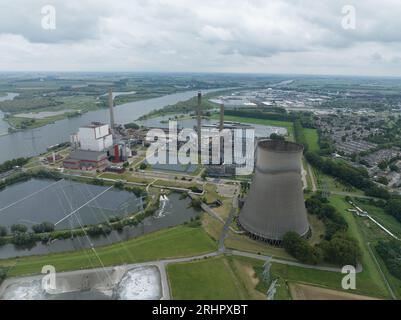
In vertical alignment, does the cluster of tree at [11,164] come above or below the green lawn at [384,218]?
above

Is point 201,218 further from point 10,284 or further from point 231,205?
point 10,284

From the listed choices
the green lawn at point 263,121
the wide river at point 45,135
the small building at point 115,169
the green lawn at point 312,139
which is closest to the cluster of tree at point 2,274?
the small building at point 115,169

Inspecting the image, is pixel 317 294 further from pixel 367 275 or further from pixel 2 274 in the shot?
pixel 2 274

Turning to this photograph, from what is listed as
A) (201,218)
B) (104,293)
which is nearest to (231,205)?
(201,218)

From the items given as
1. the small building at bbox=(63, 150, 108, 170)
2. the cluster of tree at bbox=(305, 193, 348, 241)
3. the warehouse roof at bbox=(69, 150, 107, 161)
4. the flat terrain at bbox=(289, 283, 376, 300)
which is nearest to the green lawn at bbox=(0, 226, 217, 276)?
the flat terrain at bbox=(289, 283, 376, 300)

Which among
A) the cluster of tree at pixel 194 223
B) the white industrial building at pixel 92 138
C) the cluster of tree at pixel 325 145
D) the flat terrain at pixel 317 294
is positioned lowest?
the flat terrain at pixel 317 294

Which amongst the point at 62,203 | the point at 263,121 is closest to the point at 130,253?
the point at 62,203

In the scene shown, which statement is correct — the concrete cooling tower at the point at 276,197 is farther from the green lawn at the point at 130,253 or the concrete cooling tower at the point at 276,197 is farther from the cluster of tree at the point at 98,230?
the cluster of tree at the point at 98,230
